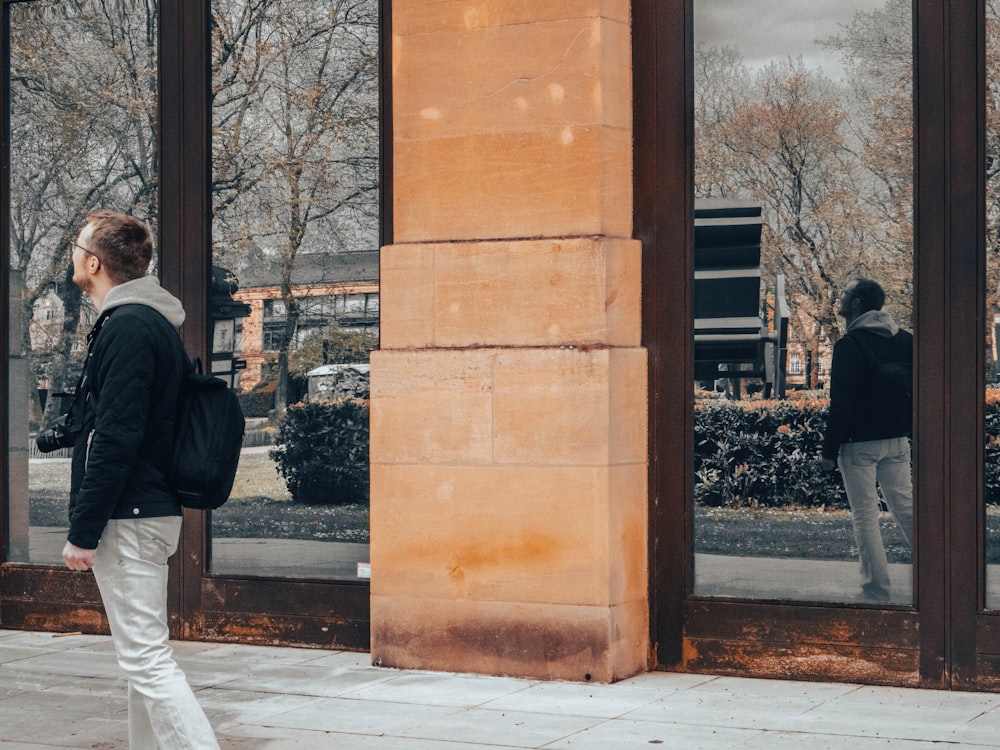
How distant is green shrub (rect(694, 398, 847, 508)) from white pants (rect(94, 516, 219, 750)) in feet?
10.4

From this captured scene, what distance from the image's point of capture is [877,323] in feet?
23.1

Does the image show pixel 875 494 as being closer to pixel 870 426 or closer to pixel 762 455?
pixel 870 426

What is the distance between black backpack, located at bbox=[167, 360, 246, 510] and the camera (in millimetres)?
4953

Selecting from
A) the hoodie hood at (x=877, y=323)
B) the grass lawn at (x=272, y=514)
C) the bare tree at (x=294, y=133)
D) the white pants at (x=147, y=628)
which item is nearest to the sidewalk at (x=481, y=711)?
the grass lawn at (x=272, y=514)

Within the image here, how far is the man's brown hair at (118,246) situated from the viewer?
16.7 feet

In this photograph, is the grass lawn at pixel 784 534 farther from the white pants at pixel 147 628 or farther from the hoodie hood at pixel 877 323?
the white pants at pixel 147 628

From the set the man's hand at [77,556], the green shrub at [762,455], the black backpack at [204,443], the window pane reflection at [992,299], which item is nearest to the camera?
the man's hand at [77,556]

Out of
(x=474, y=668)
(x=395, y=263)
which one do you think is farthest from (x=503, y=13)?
(x=474, y=668)

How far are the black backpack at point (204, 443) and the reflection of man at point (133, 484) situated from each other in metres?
0.04

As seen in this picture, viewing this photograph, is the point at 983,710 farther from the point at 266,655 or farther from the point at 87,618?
Result: the point at 87,618

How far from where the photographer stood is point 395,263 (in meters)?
7.52

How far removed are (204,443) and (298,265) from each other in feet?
11.0

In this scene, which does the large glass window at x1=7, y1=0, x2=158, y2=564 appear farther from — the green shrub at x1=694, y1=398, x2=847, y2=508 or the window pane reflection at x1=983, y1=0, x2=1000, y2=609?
→ the window pane reflection at x1=983, y1=0, x2=1000, y2=609

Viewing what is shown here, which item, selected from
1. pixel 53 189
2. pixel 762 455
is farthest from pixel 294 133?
pixel 762 455
